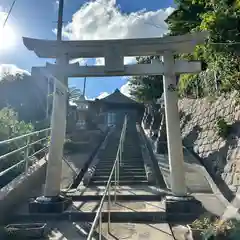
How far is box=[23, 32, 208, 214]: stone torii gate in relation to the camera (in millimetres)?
6188

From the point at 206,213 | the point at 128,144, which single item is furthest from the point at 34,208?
the point at 128,144

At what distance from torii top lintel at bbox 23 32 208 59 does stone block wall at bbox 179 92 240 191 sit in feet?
10.1

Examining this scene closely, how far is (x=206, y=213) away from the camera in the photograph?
5715mm

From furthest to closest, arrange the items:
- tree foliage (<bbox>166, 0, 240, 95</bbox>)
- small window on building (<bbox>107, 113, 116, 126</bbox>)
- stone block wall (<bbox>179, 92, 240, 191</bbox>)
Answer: small window on building (<bbox>107, 113, 116, 126</bbox>) → stone block wall (<bbox>179, 92, 240, 191</bbox>) → tree foliage (<bbox>166, 0, 240, 95</bbox>)

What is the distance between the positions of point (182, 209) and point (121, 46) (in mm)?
3523

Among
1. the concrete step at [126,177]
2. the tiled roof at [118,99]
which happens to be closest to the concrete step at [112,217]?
the concrete step at [126,177]

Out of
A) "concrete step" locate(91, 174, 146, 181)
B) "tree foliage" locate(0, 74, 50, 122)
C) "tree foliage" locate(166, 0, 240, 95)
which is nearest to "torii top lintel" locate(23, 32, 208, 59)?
"tree foliage" locate(166, 0, 240, 95)

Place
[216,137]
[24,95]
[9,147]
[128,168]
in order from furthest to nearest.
A: [24,95] → [128,168] → [216,137] → [9,147]

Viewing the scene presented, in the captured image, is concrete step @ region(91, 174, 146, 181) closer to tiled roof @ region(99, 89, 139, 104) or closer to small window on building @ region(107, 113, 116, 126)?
small window on building @ region(107, 113, 116, 126)

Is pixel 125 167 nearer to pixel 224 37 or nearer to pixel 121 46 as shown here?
pixel 121 46

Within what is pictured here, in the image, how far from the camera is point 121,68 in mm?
6348

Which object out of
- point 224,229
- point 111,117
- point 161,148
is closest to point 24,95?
point 111,117

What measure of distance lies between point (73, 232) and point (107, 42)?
380 cm

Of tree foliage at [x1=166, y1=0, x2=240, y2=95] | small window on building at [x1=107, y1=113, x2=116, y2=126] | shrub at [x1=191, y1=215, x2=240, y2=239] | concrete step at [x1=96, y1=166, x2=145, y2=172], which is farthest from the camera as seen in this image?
small window on building at [x1=107, y1=113, x2=116, y2=126]
